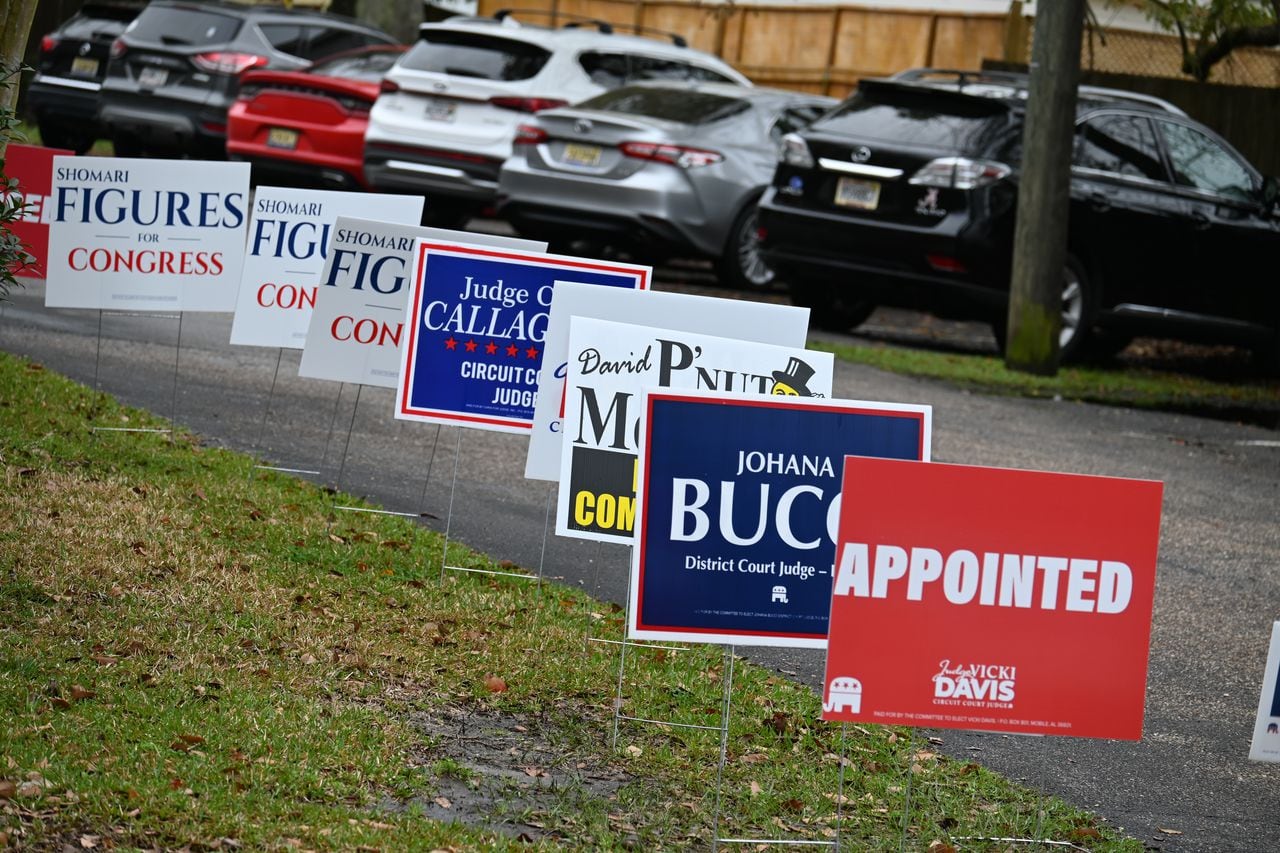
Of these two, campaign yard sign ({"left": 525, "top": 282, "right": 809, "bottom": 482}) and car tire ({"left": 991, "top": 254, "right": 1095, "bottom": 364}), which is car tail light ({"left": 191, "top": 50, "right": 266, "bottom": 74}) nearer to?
car tire ({"left": 991, "top": 254, "right": 1095, "bottom": 364})

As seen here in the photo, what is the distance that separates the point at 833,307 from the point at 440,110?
3.80m

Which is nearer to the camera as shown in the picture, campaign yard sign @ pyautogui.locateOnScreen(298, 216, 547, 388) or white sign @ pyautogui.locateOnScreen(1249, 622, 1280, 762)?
white sign @ pyautogui.locateOnScreen(1249, 622, 1280, 762)

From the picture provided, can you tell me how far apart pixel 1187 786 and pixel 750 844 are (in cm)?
165

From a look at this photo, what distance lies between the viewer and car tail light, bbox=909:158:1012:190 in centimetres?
1342

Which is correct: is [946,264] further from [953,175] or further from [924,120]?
[924,120]

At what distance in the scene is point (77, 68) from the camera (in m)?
18.8

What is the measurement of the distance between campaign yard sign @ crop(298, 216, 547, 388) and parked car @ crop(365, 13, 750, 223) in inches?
328

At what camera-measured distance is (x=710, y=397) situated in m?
4.93

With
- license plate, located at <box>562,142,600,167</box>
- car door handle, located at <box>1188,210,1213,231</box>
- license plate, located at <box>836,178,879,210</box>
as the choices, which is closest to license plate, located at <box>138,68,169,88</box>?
license plate, located at <box>562,142,600,167</box>

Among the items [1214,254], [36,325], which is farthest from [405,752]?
[1214,254]

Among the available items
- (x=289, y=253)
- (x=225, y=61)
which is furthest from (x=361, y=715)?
(x=225, y=61)

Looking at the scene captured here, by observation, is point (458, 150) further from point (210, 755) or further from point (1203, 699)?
point (210, 755)

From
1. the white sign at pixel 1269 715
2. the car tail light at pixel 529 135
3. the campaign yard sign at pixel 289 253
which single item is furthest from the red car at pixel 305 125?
the white sign at pixel 1269 715

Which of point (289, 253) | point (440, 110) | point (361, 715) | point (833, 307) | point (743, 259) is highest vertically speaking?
point (440, 110)
